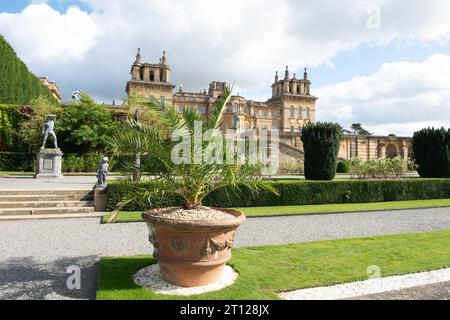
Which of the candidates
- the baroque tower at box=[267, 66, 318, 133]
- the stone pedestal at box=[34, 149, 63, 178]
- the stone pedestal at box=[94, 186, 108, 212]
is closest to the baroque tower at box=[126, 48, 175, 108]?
the baroque tower at box=[267, 66, 318, 133]

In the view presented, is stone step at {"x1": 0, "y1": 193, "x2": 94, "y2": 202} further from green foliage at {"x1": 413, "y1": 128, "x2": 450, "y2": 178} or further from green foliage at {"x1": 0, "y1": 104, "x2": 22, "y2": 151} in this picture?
green foliage at {"x1": 413, "y1": 128, "x2": 450, "y2": 178}

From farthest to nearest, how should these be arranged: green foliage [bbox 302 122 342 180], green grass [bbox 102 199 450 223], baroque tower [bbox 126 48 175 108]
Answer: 1. baroque tower [bbox 126 48 175 108]
2. green foliage [bbox 302 122 342 180]
3. green grass [bbox 102 199 450 223]

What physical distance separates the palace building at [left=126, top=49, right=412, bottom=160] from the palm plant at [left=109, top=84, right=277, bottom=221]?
3127 cm

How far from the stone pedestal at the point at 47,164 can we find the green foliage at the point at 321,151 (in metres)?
13.7

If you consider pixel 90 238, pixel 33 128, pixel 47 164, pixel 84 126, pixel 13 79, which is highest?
pixel 13 79

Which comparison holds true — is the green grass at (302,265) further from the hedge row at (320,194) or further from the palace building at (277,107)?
the palace building at (277,107)

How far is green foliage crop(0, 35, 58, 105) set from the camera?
1033 inches

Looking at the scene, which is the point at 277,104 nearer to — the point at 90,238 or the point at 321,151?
the point at 321,151

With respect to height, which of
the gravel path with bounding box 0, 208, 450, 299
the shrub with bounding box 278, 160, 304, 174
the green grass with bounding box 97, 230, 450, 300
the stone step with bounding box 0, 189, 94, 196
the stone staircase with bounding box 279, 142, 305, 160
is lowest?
the gravel path with bounding box 0, 208, 450, 299

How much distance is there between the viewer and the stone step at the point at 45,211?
1042 centimetres

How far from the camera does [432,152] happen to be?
20.5 meters

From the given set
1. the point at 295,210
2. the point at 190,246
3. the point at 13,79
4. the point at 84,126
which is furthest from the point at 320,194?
the point at 13,79

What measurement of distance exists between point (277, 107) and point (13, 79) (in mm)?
50123

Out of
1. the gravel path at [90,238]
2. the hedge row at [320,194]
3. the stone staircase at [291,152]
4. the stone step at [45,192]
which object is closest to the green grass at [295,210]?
the gravel path at [90,238]
